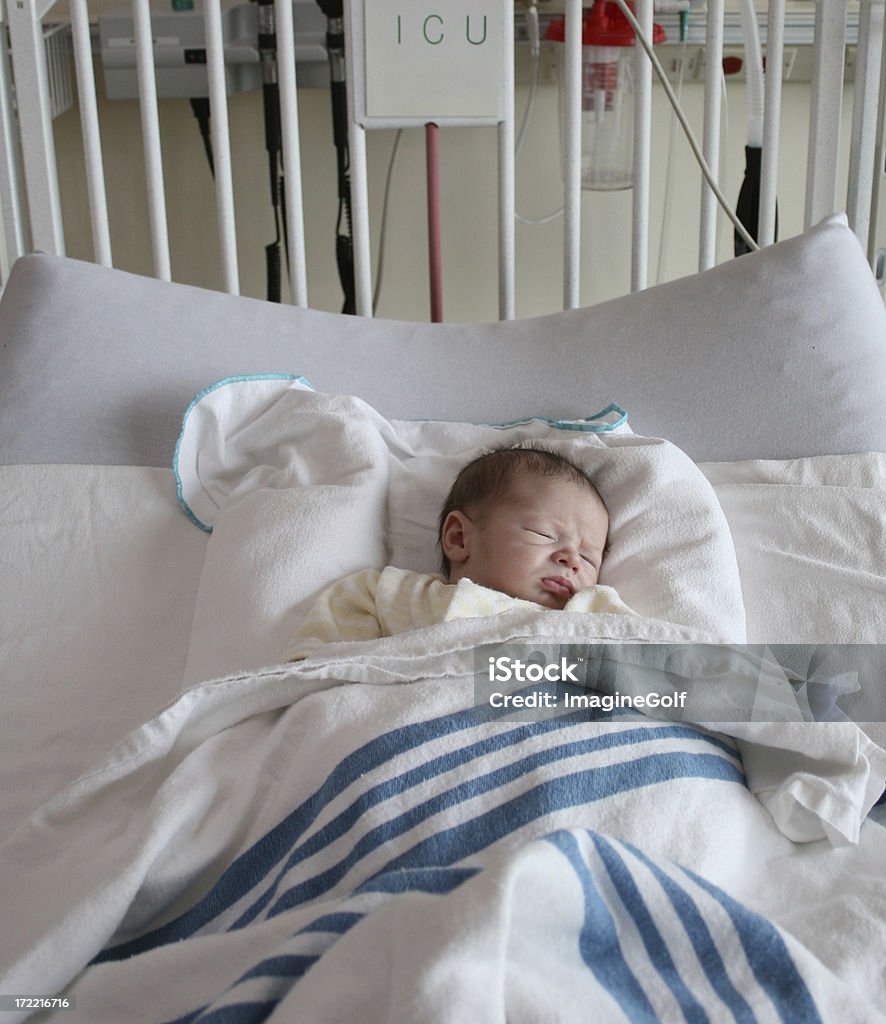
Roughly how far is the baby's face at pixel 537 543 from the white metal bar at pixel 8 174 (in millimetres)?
847

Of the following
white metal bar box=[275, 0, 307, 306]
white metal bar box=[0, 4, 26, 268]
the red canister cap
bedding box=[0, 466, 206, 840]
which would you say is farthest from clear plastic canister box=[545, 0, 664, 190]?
bedding box=[0, 466, 206, 840]

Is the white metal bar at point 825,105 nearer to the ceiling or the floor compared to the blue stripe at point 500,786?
nearer to the ceiling

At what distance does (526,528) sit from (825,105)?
2.79 feet

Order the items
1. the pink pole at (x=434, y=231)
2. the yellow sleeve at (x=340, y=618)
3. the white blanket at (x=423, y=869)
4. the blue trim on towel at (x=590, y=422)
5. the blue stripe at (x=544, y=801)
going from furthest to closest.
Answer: the pink pole at (x=434, y=231) < the blue trim on towel at (x=590, y=422) < the yellow sleeve at (x=340, y=618) < the blue stripe at (x=544, y=801) < the white blanket at (x=423, y=869)

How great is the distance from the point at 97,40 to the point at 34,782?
133 centimetres

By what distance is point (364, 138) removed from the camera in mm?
1566

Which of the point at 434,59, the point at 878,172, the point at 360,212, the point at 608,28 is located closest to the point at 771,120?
the point at 878,172

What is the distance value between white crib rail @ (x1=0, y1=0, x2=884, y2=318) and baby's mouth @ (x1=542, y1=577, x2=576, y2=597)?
637 mm

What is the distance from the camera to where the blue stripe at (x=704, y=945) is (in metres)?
0.66

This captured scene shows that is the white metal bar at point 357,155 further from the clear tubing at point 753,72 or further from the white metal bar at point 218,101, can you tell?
the clear tubing at point 753,72

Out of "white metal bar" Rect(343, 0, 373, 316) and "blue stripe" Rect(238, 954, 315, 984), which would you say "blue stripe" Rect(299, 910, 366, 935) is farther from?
"white metal bar" Rect(343, 0, 373, 316)

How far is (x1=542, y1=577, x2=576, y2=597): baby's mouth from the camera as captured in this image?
A: 3.46ft

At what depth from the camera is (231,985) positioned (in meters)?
0.69

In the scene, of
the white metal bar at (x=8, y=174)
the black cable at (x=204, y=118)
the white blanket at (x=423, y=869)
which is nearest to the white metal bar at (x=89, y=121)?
the white metal bar at (x=8, y=174)
